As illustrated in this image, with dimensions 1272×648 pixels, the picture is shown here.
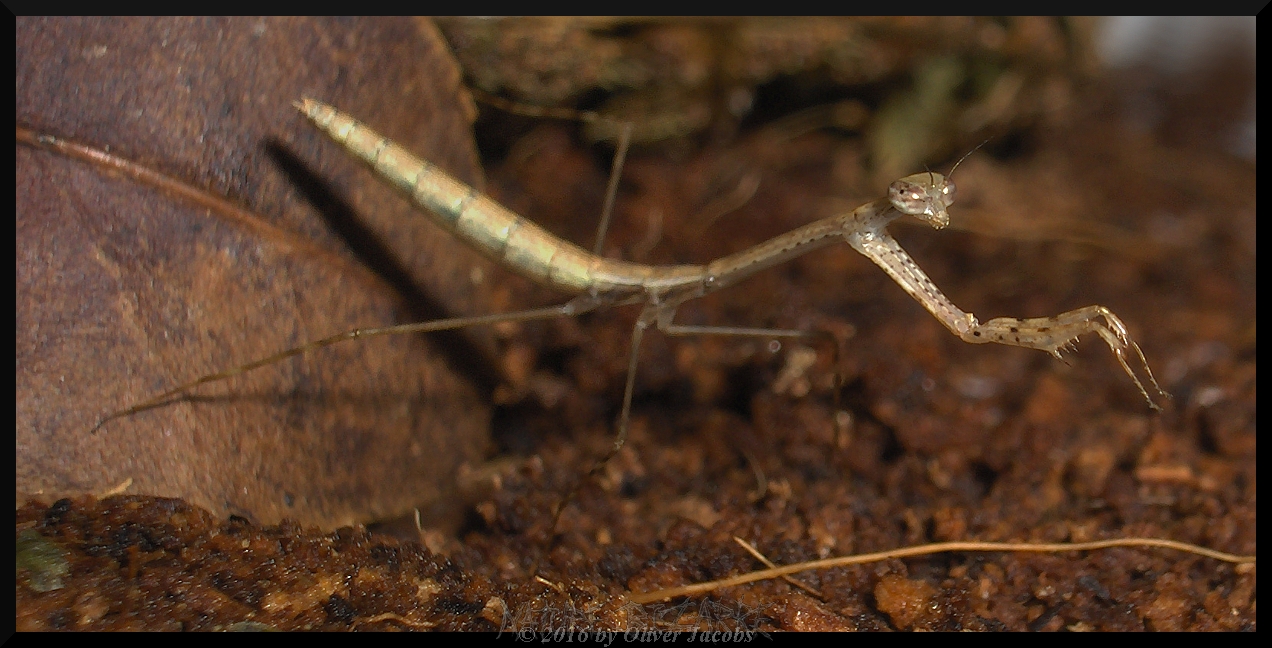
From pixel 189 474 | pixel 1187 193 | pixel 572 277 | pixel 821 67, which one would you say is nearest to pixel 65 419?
pixel 189 474

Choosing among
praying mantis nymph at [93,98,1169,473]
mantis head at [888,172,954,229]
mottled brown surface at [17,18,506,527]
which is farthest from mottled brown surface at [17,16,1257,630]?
mantis head at [888,172,954,229]

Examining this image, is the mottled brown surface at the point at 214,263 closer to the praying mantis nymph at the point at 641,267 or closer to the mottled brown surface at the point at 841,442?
the praying mantis nymph at the point at 641,267

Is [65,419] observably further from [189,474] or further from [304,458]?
[304,458]

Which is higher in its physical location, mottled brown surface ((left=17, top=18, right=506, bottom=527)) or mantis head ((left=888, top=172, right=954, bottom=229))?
mantis head ((left=888, top=172, right=954, bottom=229))

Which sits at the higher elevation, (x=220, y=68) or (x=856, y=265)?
(x=856, y=265)

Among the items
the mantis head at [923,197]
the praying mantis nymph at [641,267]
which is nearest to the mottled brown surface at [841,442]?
the praying mantis nymph at [641,267]

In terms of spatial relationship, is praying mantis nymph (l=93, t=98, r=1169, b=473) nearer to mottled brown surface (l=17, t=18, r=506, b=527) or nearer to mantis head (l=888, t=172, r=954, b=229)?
mantis head (l=888, t=172, r=954, b=229)
